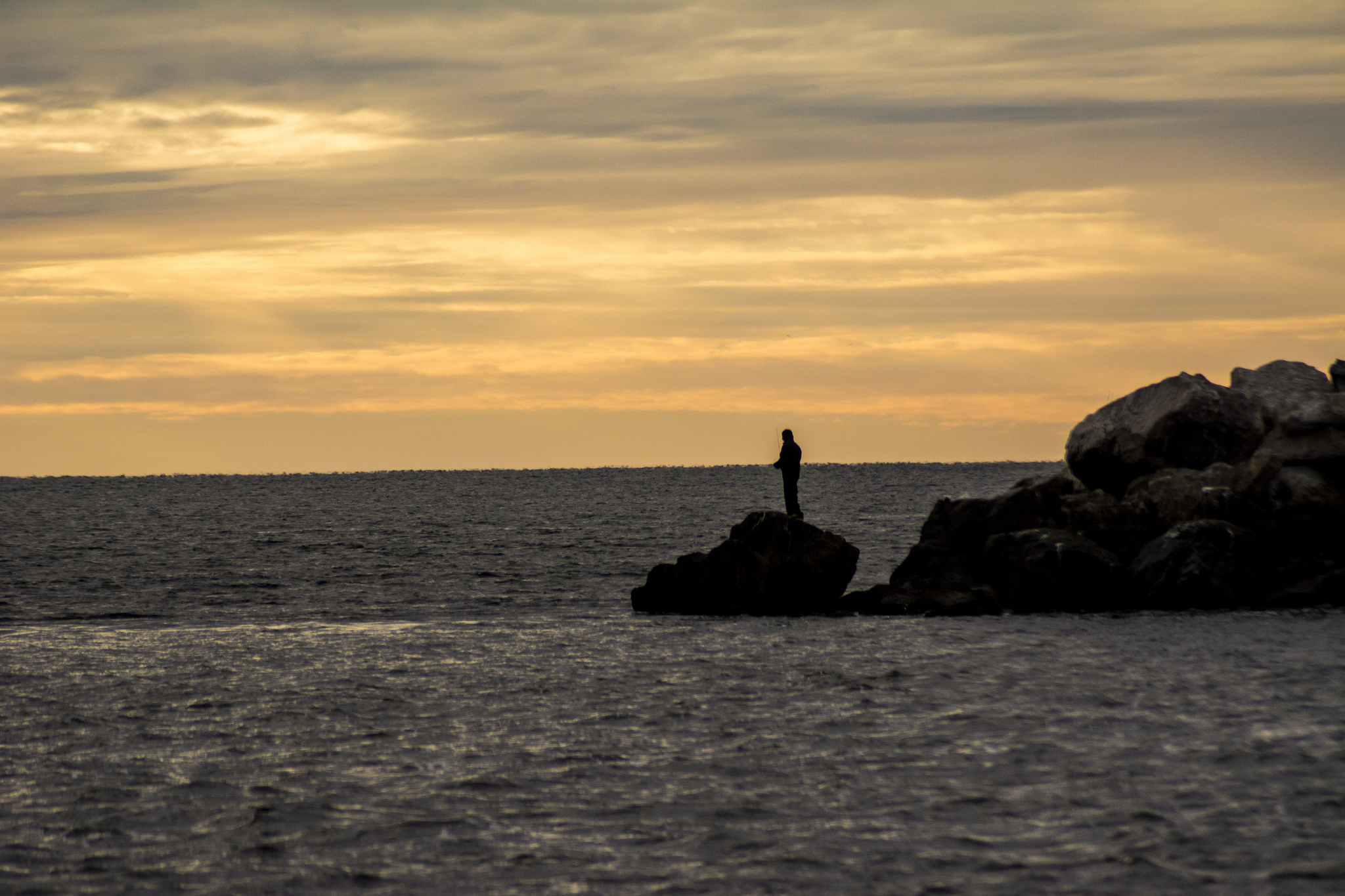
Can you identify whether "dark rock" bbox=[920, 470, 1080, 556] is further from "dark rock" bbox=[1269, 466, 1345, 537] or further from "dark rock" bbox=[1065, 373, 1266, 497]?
"dark rock" bbox=[1269, 466, 1345, 537]

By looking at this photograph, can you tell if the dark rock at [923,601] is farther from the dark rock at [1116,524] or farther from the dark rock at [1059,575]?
→ the dark rock at [1116,524]

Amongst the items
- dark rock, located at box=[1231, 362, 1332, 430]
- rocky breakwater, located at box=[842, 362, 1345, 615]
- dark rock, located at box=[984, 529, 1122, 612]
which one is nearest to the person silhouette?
rocky breakwater, located at box=[842, 362, 1345, 615]

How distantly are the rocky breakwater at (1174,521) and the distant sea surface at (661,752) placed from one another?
3.00ft

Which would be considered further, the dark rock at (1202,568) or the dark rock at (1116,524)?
the dark rock at (1116,524)

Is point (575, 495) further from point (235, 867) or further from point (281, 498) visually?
point (235, 867)

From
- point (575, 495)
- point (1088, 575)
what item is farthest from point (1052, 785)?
point (575, 495)

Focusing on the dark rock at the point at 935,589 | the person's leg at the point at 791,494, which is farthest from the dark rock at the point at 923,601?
the person's leg at the point at 791,494

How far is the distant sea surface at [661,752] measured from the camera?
27.2 ft

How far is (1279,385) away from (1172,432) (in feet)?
8.67

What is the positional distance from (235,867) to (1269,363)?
24425 millimetres

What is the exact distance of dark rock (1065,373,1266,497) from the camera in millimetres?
24812

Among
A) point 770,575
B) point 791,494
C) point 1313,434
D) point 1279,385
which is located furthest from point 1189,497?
point 791,494

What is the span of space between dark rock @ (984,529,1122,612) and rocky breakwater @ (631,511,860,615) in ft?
9.83

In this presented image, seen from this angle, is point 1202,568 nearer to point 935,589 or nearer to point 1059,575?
point 1059,575
